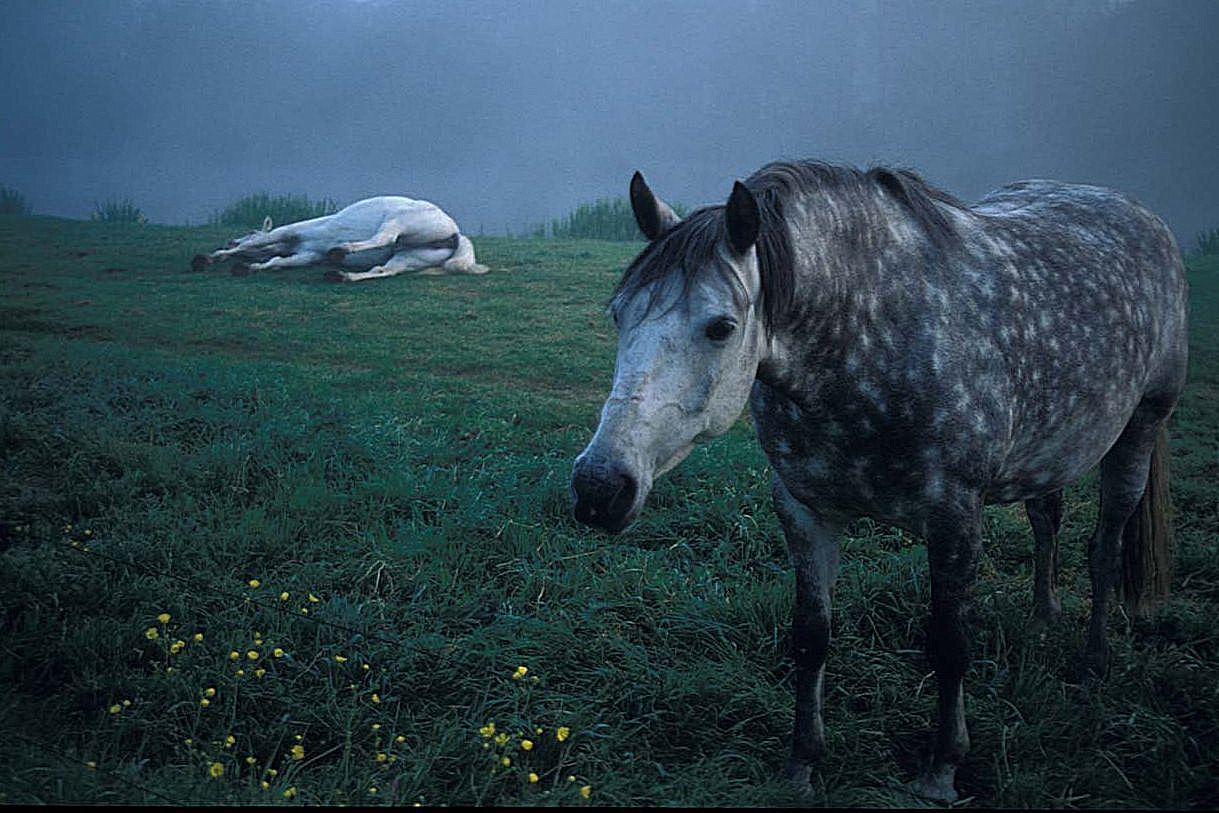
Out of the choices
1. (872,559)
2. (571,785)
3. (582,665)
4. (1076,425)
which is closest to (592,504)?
(571,785)

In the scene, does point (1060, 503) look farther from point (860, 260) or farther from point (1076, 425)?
point (860, 260)

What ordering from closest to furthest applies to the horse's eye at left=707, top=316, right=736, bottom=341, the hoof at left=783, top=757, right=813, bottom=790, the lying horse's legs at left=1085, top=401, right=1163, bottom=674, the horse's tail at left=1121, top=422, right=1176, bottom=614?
1. the horse's eye at left=707, top=316, right=736, bottom=341
2. the hoof at left=783, top=757, right=813, bottom=790
3. the lying horse's legs at left=1085, top=401, right=1163, bottom=674
4. the horse's tail at left=1121, top=422, right=1176, bottom=614

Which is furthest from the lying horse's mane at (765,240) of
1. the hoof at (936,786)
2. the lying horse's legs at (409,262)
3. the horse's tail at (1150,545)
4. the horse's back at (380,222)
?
the horse's back at (380,222)

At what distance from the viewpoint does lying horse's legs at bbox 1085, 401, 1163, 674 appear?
333 centimetres

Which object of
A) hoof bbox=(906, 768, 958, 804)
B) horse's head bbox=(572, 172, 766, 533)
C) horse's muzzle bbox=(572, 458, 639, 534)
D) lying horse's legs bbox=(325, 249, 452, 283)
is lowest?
hoof bbox=(906, 768, 958, 804)

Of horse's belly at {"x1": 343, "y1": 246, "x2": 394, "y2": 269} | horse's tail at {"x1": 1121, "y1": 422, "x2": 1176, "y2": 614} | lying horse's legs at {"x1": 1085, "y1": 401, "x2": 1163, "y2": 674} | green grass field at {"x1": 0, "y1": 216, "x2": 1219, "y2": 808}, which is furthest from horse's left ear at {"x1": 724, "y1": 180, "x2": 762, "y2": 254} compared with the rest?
horse's belly at {"x1": 343, "y1": 246, "x2": 394, "y2": 269}

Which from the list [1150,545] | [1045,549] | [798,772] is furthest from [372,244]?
[798,772]

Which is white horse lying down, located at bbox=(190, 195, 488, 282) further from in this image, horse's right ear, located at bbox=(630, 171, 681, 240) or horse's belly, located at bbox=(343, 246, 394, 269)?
horse's right ear, located at bbox=(630, 171, 681, 240)

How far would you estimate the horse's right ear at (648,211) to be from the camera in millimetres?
2184

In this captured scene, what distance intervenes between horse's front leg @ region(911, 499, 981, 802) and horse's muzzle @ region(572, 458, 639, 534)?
39.4 inches

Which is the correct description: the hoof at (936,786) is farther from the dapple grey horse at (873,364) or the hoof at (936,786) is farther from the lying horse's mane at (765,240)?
the lying horse's mane at (765,240)

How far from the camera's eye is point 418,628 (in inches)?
127

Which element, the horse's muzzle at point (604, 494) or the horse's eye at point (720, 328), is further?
the horse's eye at point (720, 328)

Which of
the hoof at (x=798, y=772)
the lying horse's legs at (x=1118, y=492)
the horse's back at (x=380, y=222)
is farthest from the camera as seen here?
the horse's back at (x=380, y=222)
